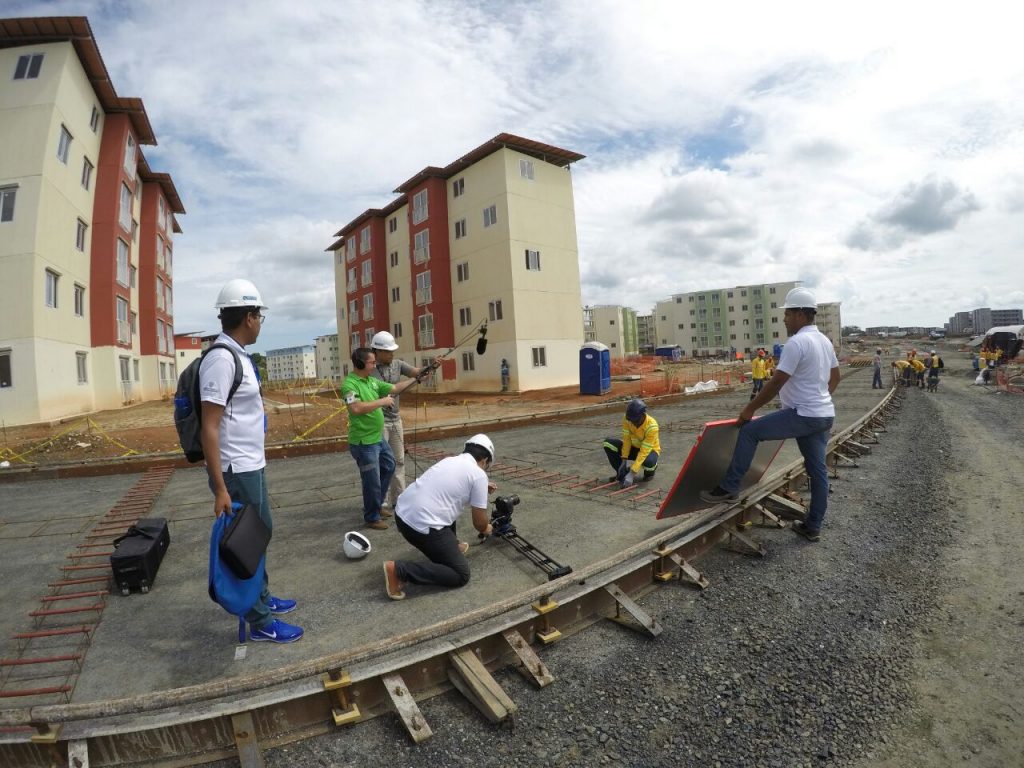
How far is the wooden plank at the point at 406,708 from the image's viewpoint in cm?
265

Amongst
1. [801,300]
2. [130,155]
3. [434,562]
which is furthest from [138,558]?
[130,155]

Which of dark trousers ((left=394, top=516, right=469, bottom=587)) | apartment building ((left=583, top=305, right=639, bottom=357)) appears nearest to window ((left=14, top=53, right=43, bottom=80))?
dark trousers ((left=394, top=516, right=469, bottom=587))

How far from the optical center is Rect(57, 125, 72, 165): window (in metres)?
20.5

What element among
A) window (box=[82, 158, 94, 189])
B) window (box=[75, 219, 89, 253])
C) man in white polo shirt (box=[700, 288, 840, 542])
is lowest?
man in white polo shirt (box=[700, 288, 840, 542])

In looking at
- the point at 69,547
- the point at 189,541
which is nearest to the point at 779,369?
the point at 189,541

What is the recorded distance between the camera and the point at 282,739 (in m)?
2.68

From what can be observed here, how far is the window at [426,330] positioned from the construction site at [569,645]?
27212 mm

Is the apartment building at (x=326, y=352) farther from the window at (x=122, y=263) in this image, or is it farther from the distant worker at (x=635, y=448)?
the distant worker at (x=635, y=448)

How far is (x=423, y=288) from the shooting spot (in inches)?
1351

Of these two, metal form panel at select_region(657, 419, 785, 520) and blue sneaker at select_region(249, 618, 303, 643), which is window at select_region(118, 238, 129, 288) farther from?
metal form panel at select_region(657, 419, 785, 520)

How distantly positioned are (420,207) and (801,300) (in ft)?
106

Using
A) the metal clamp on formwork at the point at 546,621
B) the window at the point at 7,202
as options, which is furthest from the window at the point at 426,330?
the metal clamp on formwork at the point at 546,621

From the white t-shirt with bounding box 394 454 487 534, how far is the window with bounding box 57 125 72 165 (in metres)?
25.6

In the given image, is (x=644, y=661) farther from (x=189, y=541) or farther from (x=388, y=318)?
(x=388, y=318)
